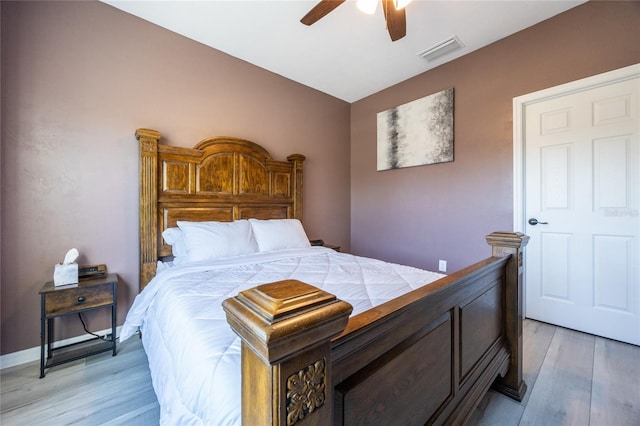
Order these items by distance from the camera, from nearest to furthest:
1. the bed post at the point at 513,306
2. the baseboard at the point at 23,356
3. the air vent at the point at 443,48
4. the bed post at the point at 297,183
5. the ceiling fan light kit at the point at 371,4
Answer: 1. the bed post at the point at 513,306
2. the ceiling fan light kit at the point at 371,4
3. the baseboard at the point at 23,356
4. the air vent at the point at 443,48
5. the bed post at the point at 297,183

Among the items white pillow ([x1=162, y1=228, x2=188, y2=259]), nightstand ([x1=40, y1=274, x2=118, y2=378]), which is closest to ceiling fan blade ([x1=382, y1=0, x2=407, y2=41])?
white pillow ([x1=162, y1=228, x2=188, y2=259])

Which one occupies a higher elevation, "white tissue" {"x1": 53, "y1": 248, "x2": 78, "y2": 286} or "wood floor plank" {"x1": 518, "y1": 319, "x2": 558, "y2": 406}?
"white tissue" {"x1": 53, "y1": 248, "x2": 78, "y2": 286}

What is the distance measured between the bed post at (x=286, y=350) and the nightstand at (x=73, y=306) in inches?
78.5

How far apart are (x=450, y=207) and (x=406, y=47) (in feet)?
5.87

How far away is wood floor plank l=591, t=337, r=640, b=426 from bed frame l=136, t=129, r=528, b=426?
1.23ft

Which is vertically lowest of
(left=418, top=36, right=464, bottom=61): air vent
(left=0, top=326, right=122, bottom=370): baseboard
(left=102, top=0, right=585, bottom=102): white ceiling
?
(left=0, top=326, right=122, bottom=370): baseboard

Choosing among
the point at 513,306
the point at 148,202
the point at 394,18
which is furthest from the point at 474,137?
the point at 148,202

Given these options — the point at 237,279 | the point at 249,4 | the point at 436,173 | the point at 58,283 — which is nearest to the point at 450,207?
the point at 436,173

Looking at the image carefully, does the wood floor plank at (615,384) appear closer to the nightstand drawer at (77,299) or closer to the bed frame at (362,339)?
the bed frame at (362,339)

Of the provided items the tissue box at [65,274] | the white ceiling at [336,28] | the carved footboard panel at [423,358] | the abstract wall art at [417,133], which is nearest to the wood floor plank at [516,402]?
the carved footboard panel at [423,358]

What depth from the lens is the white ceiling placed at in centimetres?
222

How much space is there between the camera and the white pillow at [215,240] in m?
2.14

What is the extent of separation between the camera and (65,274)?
1866 millimetres

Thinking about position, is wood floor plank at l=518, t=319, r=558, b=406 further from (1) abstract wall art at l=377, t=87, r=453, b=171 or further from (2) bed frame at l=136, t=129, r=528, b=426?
(1) abstract wall art at l=377, t=87, r=453, b=171
